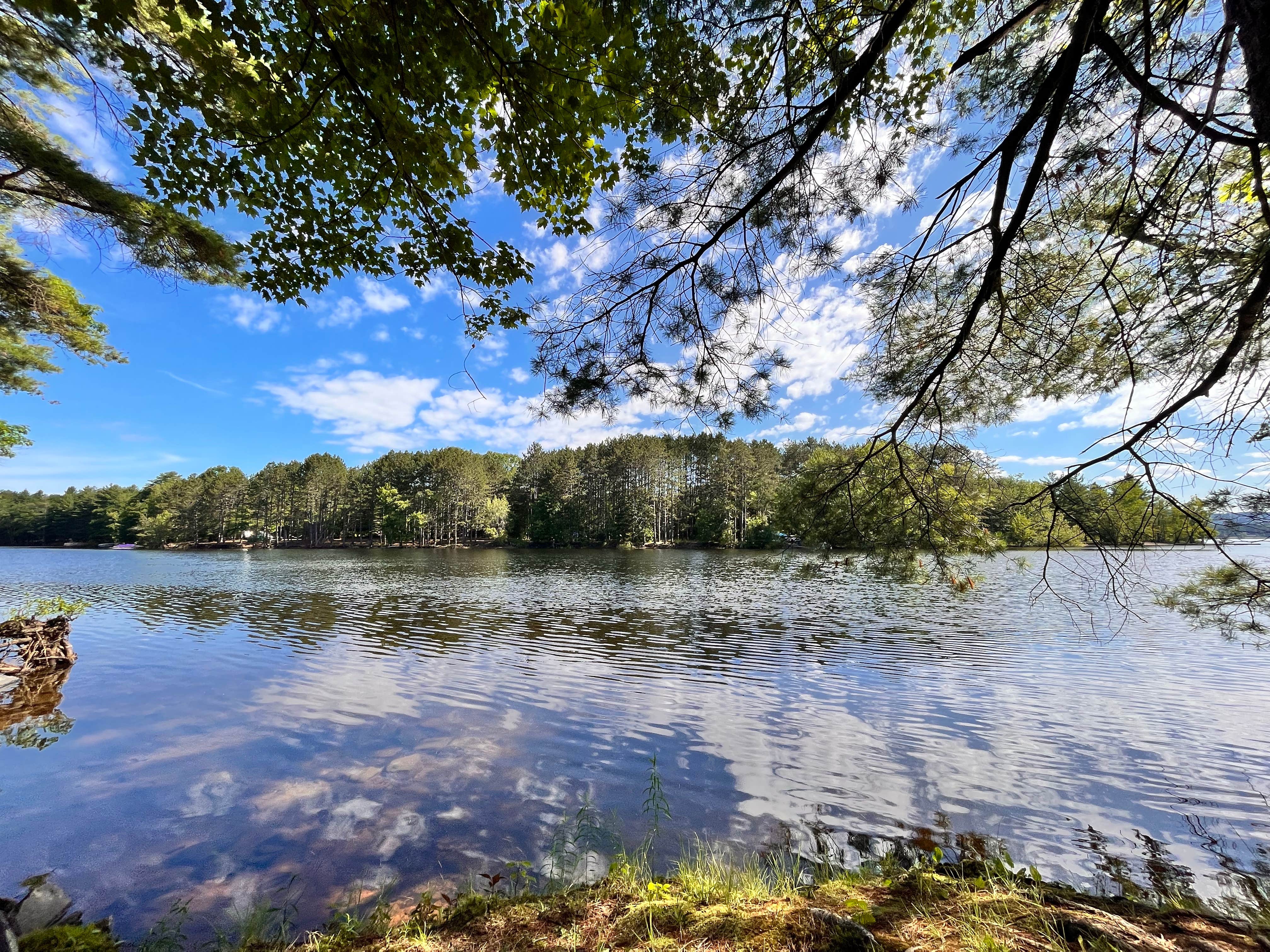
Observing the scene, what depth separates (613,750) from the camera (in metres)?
5.61

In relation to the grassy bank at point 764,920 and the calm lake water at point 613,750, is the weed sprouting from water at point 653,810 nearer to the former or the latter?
the calm lake water at point 613,750

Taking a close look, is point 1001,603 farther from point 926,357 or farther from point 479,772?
point 479,772

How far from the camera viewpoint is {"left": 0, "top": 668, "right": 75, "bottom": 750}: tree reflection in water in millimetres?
5973

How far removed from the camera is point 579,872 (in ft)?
11.6

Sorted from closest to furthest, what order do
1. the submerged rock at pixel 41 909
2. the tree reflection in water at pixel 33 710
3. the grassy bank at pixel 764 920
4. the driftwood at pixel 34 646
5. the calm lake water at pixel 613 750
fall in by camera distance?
1. the grassy bank at pixel 764 920
2. the submerged rock at pixel 41 909
3. the calm lake water at pixel 613 750
4. the tree reflection in water at pixel 33 710
5. the driftwood at pixel 34 646

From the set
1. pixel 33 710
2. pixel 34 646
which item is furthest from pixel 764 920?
pixel 34 646

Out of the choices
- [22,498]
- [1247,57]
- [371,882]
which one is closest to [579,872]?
[371,882]

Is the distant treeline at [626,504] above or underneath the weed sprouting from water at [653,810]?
above

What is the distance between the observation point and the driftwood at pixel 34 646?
8.39 m

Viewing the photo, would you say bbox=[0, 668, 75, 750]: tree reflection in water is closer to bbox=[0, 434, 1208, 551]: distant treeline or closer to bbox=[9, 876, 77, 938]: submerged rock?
bbox=[9, 876, 77, 938]: submerged rock

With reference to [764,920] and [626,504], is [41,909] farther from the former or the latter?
[626,504]

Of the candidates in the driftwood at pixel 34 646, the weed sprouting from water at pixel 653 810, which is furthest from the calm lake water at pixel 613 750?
the driftwood at pixel 34 646

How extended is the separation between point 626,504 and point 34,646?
48.5m

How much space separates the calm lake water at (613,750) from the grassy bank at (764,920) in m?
0.57
